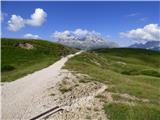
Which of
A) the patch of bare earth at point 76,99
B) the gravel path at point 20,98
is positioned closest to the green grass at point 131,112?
the patch of bare earth at point 76,99

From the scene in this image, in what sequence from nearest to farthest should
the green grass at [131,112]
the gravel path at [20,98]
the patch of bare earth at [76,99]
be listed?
the green grass at [131,112] < the patch of bare earth at [76,99] < the gravel path at [20,98]

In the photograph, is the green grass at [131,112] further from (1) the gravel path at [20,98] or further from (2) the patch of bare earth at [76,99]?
(1) the gravel path at [20,98]

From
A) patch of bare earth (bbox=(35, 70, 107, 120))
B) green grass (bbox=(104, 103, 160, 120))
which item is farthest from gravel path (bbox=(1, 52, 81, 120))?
green grass (bbox=(104, 103, 160, 120))

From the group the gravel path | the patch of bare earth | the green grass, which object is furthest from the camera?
the gravel path

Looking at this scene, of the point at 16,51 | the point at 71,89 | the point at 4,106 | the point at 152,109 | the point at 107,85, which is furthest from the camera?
the point at 16,51

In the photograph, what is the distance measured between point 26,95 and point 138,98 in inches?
541

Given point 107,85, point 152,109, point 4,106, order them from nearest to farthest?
point 152,109, point 4,106, point 107,85

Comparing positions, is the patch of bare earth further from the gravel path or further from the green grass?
the gravel path

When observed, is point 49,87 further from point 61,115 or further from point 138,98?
point 138,98

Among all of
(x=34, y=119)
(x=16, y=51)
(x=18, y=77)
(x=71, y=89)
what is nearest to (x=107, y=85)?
(x=71, y=89)

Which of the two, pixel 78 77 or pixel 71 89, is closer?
pixel 71 89

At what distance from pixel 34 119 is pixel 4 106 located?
609 cm

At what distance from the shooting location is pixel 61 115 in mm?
25578

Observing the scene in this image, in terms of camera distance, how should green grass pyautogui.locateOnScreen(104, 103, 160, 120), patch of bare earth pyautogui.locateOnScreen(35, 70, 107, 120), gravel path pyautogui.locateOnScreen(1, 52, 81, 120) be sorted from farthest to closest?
1. gravel path pyautogui.locateOnScreen(1, 52, 81, 120)
2. patch of bare earth pyautogui.locateOnScreen(35, 70, 107, 120)
3. green grass pyautogui.locateOnScreen(104, 103, 160, 120)
